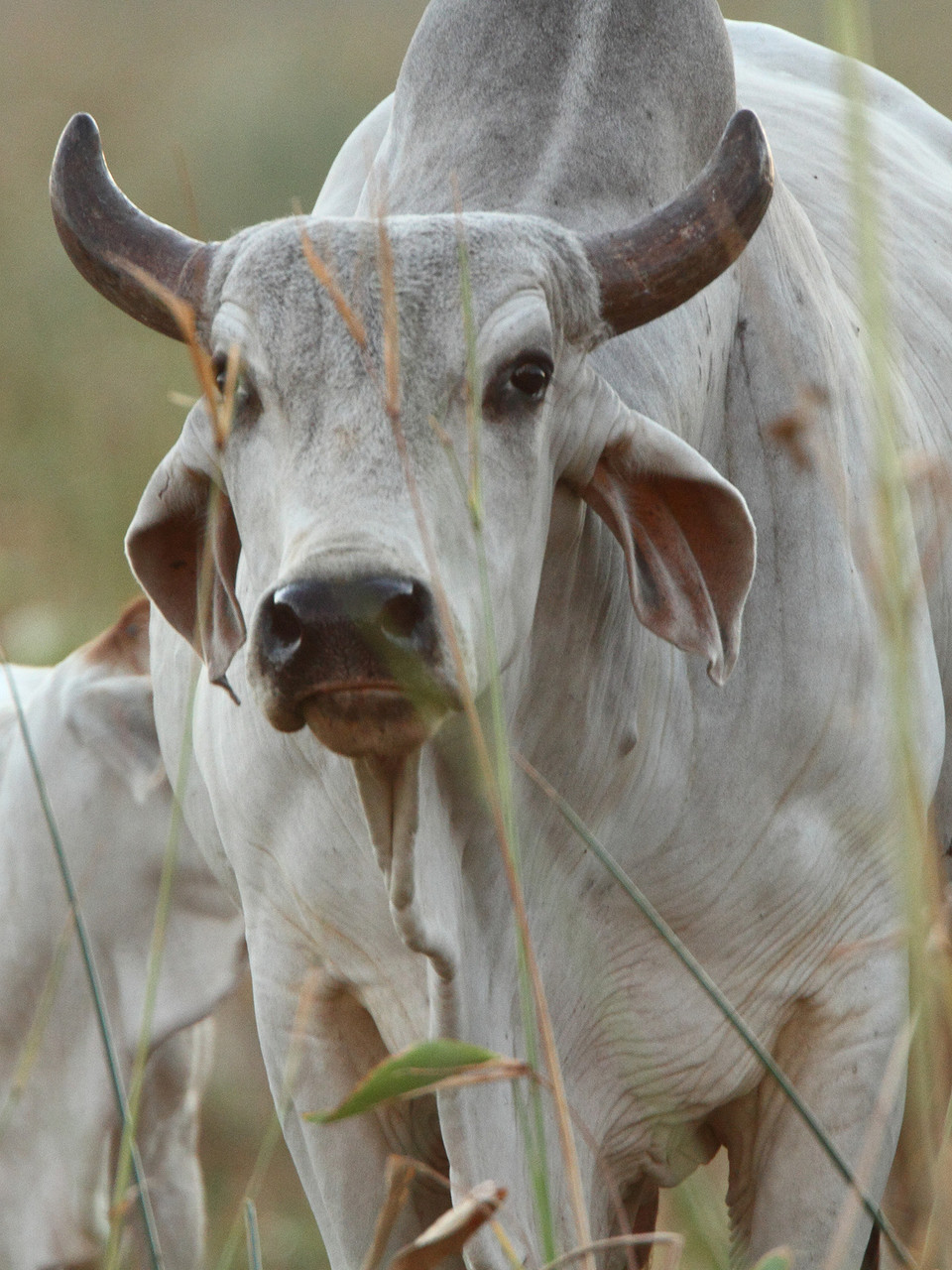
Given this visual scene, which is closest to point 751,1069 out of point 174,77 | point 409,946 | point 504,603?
point 409,946

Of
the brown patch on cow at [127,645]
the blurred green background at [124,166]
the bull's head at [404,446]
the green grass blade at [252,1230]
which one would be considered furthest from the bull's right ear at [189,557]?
the blurred green background at [124,166]

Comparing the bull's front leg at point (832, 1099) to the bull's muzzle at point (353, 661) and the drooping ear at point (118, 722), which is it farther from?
the drooping ear at point (118, 722)

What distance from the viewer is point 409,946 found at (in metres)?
2.43

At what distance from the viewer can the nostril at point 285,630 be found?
79.4 inches

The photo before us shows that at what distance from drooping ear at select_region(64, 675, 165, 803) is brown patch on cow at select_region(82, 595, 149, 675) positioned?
57 mm

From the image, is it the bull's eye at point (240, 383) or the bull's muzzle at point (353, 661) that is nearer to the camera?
the bull's muzzle at point (353, 661)

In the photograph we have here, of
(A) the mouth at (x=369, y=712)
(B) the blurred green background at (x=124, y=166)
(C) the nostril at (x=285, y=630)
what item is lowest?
(B) the blurred green background at (x=124, y=166)

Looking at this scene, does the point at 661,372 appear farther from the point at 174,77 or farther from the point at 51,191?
the point at 174,77

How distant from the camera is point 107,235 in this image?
8.18 feet

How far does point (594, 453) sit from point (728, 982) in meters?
0.81

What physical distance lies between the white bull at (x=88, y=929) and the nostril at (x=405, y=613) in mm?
1950

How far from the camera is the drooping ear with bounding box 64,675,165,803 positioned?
Result: 3980 millimetres

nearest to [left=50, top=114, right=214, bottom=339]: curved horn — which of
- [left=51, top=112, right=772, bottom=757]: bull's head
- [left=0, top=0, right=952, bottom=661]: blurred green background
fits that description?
[left=51, top=112, right=772, bottom=757]: bull's head

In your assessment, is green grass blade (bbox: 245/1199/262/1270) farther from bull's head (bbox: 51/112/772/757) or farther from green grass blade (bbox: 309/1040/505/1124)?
bull's head (bbox: 51/112/772/757)
